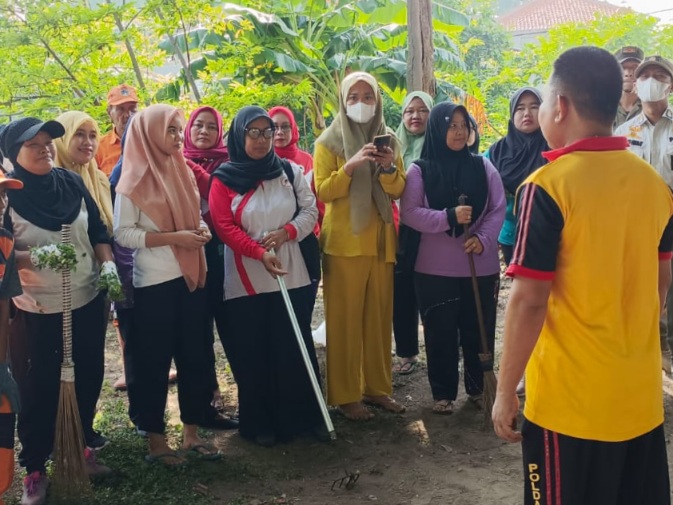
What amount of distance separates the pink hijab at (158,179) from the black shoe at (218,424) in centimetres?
100

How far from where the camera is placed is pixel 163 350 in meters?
3.36

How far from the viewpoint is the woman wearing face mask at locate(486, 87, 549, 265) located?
14.0 ft

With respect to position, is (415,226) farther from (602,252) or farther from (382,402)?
(602,252)

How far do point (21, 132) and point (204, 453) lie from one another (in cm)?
192

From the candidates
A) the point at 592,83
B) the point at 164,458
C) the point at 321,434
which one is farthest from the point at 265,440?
the point at 592,83

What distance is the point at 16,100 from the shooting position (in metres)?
6.01

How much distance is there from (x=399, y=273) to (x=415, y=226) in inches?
26.0

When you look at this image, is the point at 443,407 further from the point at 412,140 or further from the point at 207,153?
the point at 207,153

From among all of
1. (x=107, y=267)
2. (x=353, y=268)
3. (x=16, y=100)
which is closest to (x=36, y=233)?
(x=107, y=267)

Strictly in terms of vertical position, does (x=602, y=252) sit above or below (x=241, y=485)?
above

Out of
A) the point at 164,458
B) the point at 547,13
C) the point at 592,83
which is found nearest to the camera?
the point at 592,83

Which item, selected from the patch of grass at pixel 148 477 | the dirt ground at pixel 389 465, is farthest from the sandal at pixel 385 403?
the patch of grass at pixel 148 477

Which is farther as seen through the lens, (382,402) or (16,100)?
(16,100)

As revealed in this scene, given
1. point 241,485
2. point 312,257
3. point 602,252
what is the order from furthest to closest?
point 312,257 → point 241,485 → point 602,252
